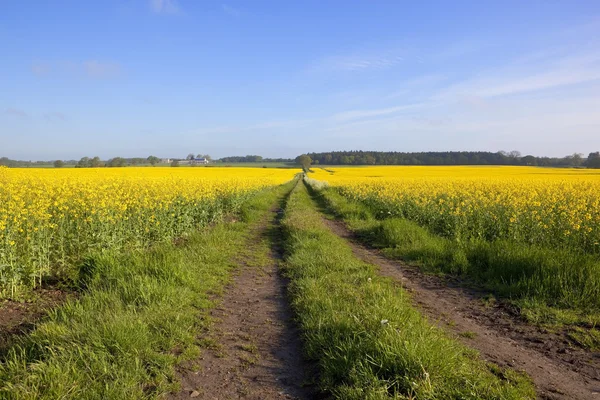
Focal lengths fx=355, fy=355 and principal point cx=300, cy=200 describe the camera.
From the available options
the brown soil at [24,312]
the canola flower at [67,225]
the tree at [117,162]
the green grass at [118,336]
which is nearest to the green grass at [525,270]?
the green grass at [118,336]

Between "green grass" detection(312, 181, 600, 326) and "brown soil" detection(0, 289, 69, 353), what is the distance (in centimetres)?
644

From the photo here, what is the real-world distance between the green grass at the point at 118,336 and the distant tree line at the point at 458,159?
7162cm

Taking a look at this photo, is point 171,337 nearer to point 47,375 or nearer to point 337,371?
point 47,375

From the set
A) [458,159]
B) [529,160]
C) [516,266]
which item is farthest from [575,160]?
[516,266]

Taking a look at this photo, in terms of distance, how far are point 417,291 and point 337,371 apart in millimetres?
3287

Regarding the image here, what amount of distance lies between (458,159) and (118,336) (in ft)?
308

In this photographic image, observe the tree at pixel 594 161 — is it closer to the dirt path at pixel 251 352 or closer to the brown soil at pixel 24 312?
the dirt path at pixel 251 352

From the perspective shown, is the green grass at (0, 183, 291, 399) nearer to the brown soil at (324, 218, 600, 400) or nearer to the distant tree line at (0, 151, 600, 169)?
the brown soil at (324, 218, 600, 400)

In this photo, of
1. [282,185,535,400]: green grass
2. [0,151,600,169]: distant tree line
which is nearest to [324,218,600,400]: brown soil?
[282,185,535,400]: green grass

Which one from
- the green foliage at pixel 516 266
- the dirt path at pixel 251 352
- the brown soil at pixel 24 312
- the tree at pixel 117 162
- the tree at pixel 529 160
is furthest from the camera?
the tree at pixel 529 160

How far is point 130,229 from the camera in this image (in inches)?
308

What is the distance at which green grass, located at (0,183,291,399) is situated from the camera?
281 centimetres

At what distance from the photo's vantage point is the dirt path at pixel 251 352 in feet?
10.2

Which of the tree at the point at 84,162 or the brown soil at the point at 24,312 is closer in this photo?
the brown soil at the point at 24,312
